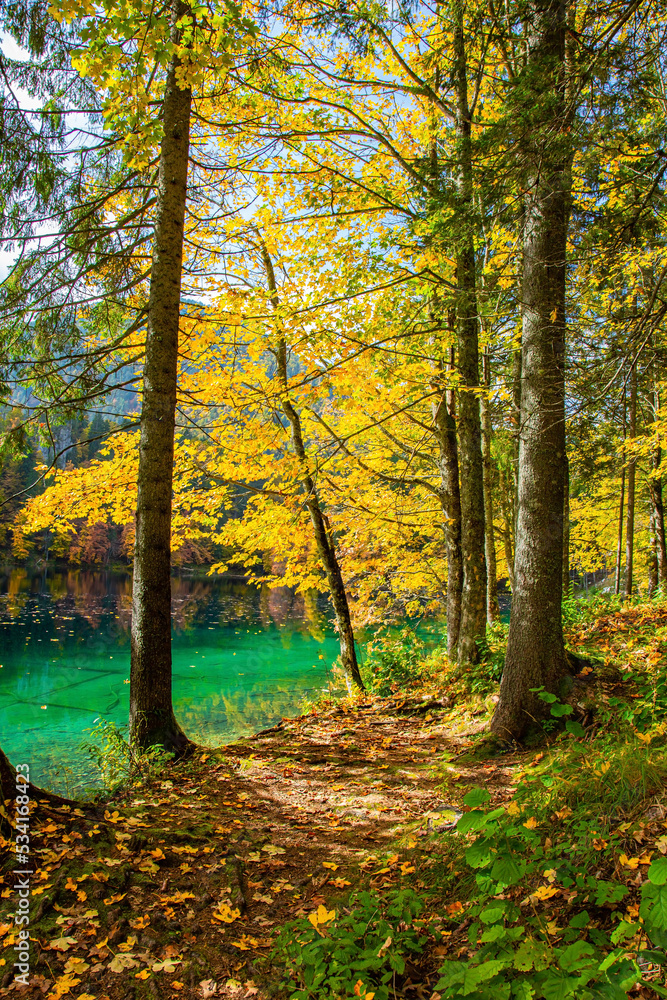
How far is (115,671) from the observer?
13.7 m

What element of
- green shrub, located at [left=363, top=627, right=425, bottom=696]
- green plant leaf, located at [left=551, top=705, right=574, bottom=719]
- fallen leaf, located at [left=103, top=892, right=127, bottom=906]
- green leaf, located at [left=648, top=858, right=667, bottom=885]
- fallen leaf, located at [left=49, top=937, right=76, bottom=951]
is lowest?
green shrub, located at [left=363, top=627, right=425, bottom=696]

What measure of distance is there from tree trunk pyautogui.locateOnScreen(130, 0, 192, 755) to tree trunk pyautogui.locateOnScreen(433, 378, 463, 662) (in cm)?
420

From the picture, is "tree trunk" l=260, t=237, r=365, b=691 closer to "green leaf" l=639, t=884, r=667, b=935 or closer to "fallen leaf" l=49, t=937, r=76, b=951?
"fallen leaf" l=49, t=937, r=76, b=951

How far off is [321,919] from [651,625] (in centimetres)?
530

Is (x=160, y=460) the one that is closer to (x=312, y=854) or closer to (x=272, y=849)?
(x=272, y=849)

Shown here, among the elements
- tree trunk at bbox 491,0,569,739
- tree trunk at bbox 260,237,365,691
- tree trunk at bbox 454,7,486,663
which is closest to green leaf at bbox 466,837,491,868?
tree trunk at bbox 491,0,569,739

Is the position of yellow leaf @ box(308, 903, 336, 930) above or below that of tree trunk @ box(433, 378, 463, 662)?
below

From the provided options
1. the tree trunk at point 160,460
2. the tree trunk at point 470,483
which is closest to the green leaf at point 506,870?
the tree trunk at point 160,460

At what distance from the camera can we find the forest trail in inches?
77.5

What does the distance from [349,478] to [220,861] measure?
21.3 ft

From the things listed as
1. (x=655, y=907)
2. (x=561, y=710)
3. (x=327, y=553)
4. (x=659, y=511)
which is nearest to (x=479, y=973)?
(x=655, y=907)

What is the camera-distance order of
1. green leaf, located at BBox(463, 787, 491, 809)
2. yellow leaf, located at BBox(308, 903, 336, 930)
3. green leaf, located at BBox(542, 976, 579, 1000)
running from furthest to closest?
yellow leaf, located at BBox(308, 903, 336, 930)
green leaf, located at BBox(463, 787, 491, 809)
green leaf, located at BBox(542, 976, 579, 1000)

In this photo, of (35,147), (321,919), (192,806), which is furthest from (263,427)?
(321,919)

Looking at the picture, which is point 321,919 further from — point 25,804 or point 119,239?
point 119,239
